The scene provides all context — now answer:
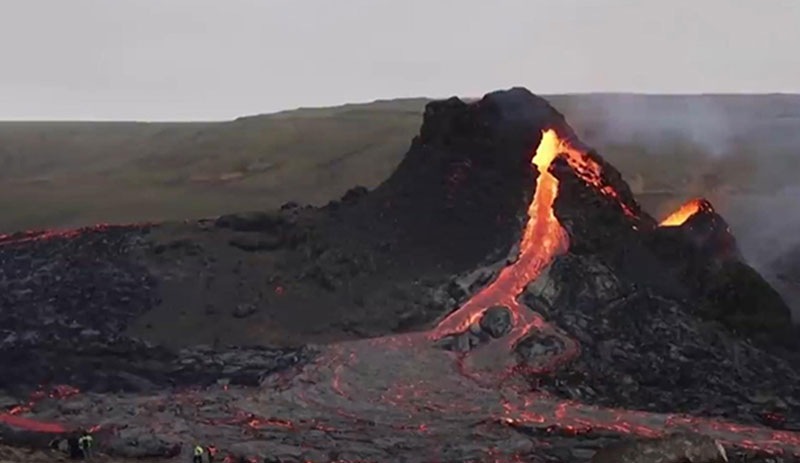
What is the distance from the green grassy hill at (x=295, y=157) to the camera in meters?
99.4

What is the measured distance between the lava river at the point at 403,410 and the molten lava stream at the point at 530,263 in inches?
Answer: 2.8

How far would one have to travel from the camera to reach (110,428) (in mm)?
35188

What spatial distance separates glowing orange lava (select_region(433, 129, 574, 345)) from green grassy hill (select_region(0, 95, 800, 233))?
46.7 metres

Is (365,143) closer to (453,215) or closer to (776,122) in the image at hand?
(776,122)

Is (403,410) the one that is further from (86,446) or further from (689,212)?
(689,212)

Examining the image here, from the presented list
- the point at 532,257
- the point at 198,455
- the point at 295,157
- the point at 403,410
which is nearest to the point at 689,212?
the point at 532,257

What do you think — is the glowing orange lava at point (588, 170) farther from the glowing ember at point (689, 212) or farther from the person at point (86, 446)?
the person at point (86, 446)

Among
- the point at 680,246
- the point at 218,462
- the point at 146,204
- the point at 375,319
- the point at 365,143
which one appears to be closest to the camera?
the point at 218,462

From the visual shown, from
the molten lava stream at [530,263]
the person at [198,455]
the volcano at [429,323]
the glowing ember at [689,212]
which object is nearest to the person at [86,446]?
the volcano at [429,323]

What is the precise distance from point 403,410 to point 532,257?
1023cm

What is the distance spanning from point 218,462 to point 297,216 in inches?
722

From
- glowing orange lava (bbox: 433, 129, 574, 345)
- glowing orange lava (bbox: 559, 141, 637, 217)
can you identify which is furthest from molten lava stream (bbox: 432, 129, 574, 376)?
glowing orange lava (bbox: 559, 141, 637, 217)

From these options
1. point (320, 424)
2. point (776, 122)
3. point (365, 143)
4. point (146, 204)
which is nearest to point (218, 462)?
point (320, 424)

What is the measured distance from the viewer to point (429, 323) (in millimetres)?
40469
